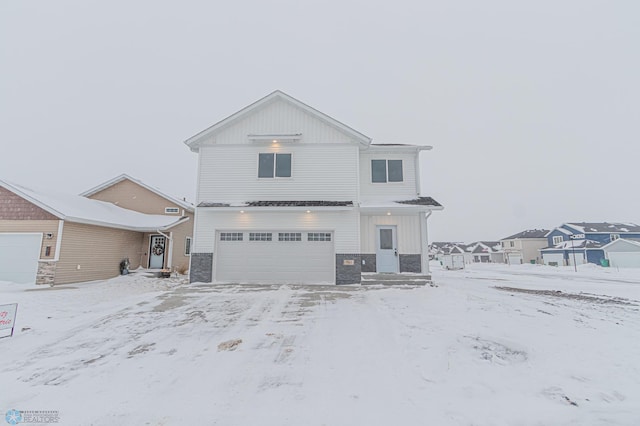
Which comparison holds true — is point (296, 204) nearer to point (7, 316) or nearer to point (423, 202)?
point (423, 202)

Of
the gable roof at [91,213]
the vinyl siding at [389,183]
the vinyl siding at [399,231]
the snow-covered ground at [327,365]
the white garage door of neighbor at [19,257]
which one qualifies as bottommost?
the snow-covered ground at [327,365]

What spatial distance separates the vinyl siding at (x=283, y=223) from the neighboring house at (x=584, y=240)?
128 feet

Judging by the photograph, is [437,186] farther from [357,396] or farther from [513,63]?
[357,396]

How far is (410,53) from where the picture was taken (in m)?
31.2

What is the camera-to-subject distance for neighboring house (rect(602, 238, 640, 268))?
28.0m

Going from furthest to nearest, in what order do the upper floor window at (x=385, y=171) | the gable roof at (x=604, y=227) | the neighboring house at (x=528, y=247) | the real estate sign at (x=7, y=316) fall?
the neighboring house at (x=528, y=247) → the gable roof at (x=604, y=227) → the upper floor window at (x=385, y=171) → the real estate sign at (x=7, y=316)

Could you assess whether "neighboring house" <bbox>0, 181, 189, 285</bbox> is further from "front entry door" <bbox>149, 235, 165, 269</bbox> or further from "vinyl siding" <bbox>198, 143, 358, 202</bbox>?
"vinyl siding" <bbox>198, 143, 358, 202</bbox>

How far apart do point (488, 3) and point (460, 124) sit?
11.9m

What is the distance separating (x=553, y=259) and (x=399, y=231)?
42069 millimetres

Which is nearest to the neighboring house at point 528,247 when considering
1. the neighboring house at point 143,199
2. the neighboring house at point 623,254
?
the neighboring house at point 623,254

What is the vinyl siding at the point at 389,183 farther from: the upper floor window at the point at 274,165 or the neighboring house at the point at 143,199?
the neighboring house at the point at 143,199

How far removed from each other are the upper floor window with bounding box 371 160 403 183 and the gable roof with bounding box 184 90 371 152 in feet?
4.38

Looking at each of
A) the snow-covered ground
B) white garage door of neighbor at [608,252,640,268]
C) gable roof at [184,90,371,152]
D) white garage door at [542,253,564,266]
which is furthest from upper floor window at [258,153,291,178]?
white garage door at [542,253,564,266]

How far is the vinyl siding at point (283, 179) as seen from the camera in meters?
11.4
